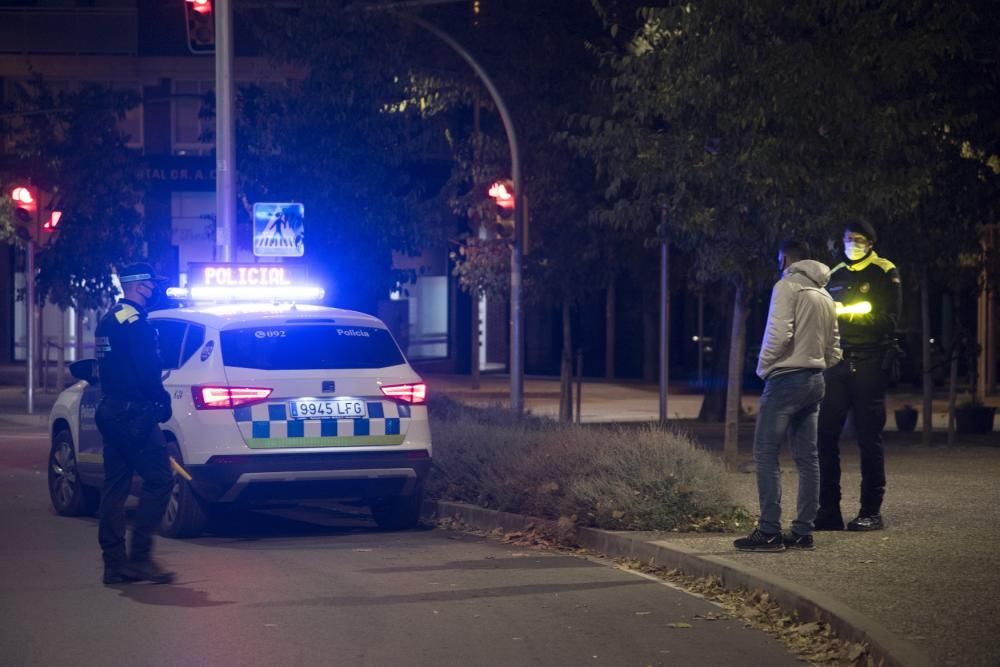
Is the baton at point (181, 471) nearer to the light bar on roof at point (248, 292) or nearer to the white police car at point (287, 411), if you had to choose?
the white police car at point (287, 411)

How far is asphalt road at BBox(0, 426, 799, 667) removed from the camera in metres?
7.70

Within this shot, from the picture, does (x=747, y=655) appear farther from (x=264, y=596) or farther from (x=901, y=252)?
(x=901, y=252)

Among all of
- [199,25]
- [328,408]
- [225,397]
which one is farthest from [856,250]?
[199,25]

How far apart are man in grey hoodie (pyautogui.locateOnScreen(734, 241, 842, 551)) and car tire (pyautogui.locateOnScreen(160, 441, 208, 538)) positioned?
3815 millimetres

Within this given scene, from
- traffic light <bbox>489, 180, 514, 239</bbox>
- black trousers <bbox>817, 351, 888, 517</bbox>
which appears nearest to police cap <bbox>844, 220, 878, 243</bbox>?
black trousers <bbox>817, 351, 888, 517</bbox>

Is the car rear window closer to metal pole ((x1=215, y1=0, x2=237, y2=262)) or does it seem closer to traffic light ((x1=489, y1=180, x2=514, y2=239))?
metal pole ((x1=215, y1=0, x2=237, y2=262))

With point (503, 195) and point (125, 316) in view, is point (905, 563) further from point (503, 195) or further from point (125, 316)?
point (503, 195)

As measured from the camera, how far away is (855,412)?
11141mm

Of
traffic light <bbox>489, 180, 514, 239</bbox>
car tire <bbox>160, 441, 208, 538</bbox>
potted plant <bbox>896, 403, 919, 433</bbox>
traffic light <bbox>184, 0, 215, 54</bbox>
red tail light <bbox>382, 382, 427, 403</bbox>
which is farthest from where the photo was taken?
potted plant <bbox>896, 403, 919, 433</bbox>

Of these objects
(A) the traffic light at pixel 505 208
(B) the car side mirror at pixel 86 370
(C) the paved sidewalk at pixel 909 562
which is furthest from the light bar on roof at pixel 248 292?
(A) the traffic light at pixel 505 208

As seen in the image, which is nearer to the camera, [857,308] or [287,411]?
[857,308]

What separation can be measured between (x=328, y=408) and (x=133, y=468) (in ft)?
5.91

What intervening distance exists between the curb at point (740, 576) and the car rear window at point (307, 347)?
145cm

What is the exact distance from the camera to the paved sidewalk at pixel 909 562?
7477 millimetres
